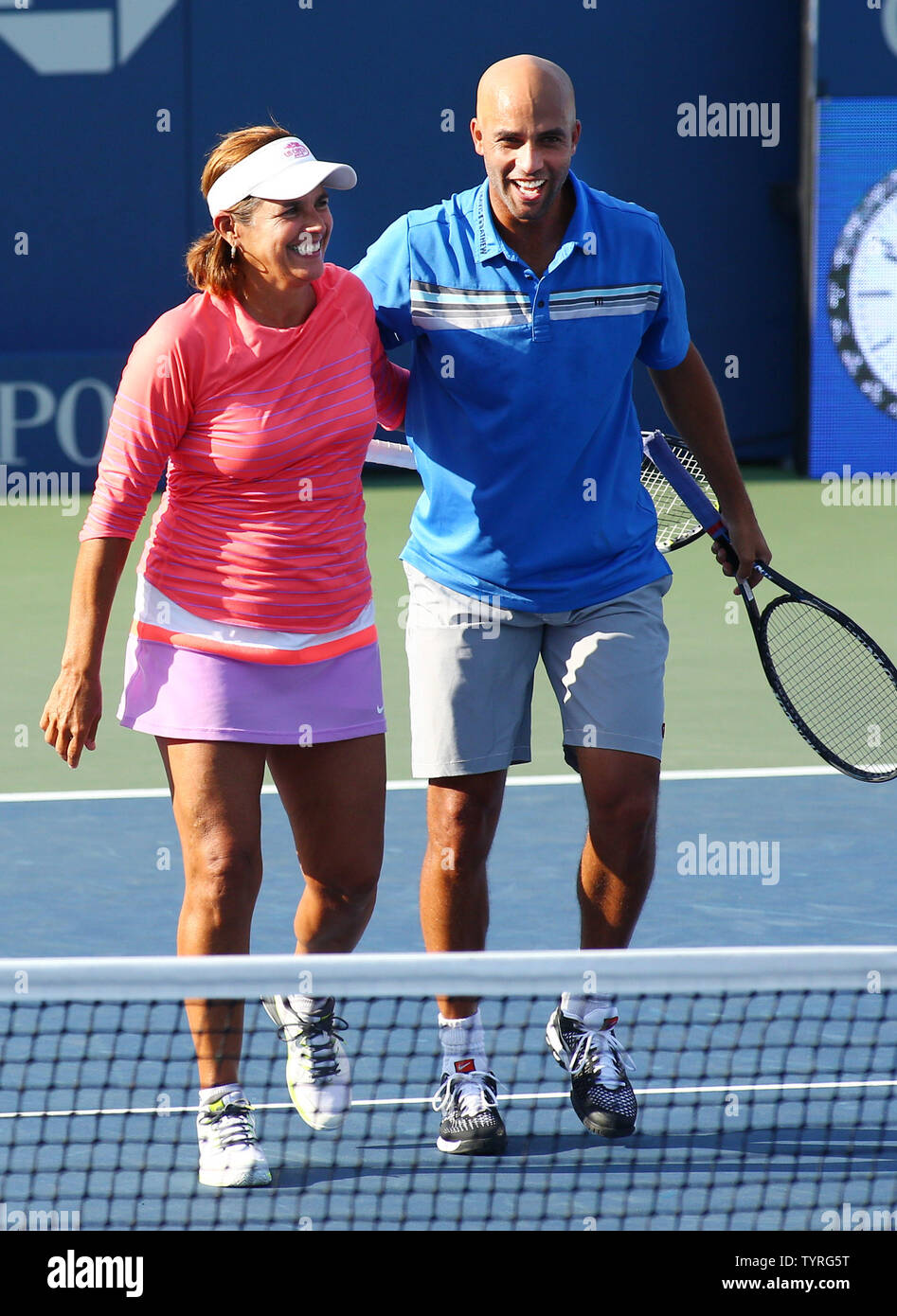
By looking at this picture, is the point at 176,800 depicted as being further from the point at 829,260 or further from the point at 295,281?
the point at 829,260

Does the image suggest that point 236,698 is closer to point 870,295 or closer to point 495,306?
point 495,306

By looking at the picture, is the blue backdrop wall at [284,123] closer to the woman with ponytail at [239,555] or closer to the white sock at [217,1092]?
the woman with ponytail at [239,555]

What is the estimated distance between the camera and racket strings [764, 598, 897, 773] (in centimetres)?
519

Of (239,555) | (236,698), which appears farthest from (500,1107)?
(239,555)

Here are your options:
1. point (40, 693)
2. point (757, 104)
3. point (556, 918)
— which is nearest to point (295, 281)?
point (556, 918)

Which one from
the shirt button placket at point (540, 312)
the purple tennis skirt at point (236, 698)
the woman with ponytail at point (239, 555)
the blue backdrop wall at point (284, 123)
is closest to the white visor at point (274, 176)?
the woman with ponytail at point (239, 555)

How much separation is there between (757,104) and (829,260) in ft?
5.03

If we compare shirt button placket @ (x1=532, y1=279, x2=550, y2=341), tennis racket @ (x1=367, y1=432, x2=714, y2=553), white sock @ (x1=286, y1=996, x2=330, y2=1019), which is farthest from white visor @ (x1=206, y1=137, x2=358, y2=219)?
white sock @ (x1=286, y1=996, x2=330, y2=1019)

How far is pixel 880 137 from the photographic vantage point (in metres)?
12.3

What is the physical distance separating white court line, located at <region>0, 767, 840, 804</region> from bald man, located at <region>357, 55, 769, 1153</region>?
2558 millimetres

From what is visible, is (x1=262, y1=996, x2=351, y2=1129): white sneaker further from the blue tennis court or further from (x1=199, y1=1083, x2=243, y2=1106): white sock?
(x1=199, y1=1083, x2=243, y2=1106): white sock

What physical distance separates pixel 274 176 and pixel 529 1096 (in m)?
1.82

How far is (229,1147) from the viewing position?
3508 mm

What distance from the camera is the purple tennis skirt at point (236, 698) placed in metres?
3.53
